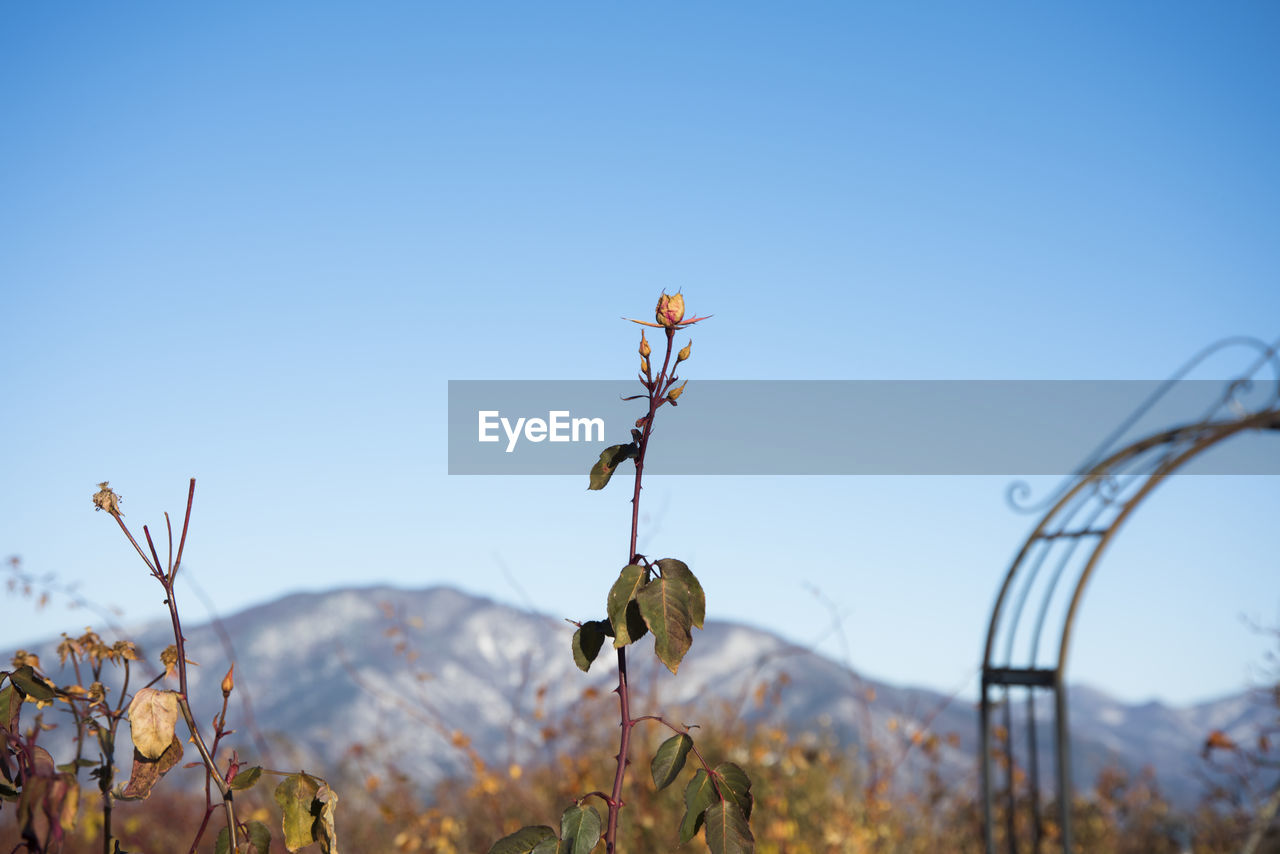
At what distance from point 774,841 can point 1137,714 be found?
8.55 m

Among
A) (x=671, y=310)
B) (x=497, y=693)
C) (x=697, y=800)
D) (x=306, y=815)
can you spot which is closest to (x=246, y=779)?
(x=306, y=815)

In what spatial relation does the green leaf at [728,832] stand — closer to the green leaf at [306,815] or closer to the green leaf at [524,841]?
the green leaf at [524,841]

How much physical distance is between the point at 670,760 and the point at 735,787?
0.27 ft

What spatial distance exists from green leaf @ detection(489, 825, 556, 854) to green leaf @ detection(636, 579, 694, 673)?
252mm

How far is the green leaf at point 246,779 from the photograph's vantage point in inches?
40.6

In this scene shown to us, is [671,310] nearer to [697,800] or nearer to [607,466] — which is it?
[607,466]

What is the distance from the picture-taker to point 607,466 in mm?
1093

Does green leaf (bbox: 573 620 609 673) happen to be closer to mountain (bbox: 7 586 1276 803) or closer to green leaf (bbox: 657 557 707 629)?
green leaf (bbox: 657 557 707 629)

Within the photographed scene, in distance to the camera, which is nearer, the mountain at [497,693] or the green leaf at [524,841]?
the green leaf at [524,841]

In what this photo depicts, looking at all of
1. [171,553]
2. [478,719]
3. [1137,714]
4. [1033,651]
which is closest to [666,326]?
[171,553]

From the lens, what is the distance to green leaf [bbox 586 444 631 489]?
1088 millimetres

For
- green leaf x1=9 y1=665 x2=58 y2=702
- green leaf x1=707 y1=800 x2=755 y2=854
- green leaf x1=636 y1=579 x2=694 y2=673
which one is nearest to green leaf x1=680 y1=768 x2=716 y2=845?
green leaf x1=707 y1=800 x2=755 y2=854

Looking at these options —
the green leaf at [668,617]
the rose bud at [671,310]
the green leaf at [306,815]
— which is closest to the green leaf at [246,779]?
the green leaf at [306,815]

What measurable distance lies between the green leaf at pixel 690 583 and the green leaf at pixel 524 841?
0.29 m
